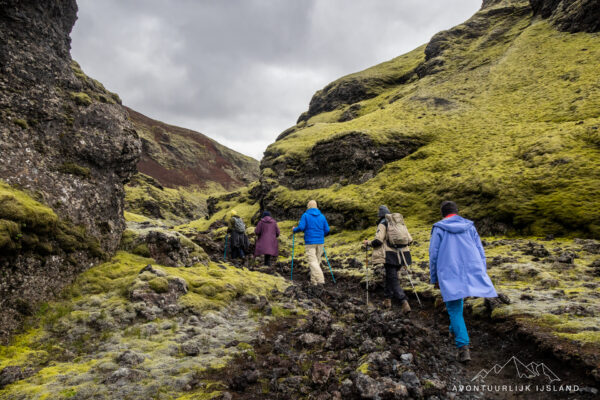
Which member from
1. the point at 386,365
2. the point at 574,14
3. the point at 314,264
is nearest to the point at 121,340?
the point at 386,365

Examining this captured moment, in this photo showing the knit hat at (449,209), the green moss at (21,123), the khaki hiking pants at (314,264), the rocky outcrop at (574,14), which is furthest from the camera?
the rocky outcrop at (574,14)

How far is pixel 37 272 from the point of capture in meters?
6.24

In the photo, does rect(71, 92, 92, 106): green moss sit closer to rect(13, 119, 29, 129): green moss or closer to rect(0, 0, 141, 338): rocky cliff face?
rect(0, 0, 141, 338): rocky cliff face

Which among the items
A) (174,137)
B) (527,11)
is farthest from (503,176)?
(174,137)

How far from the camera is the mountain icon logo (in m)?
5.23

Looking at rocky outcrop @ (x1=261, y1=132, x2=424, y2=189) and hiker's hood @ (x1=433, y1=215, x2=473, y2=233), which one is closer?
hiker's hood @ (x1=433, y1=215, x2=473, y2=233)

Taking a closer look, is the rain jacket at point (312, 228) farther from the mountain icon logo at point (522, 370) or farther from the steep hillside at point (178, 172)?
the steep hillside at point (178, 172)

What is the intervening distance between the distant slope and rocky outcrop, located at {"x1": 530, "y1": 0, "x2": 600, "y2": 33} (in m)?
101

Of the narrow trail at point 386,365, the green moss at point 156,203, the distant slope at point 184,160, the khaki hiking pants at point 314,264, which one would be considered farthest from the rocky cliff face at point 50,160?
the distant slope at point 184,160

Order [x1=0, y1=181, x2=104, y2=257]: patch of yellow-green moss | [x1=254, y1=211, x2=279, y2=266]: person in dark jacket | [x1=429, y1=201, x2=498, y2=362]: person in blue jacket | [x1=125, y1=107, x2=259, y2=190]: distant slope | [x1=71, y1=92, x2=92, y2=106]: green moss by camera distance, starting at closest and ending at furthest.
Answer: [x1=0, y1=181, x2=104, y2=257]: patch of yellow-green moss → [x1=429, y1=201, x2=498, y2=362]: person in blue jacket → [x1=71, y1=92, x2=92, y2=106]: green moss → [x1=254, y1=211, x2=279, y2=266]: person in dark jacket → [x1=125, y1=107, x2=259, y2=190]: distant slope

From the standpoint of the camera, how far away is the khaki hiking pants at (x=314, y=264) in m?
13.9

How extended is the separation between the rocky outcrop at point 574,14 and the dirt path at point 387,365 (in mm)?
53860

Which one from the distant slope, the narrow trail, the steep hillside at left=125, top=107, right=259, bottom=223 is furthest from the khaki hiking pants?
the distant slope

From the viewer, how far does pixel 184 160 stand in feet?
388
